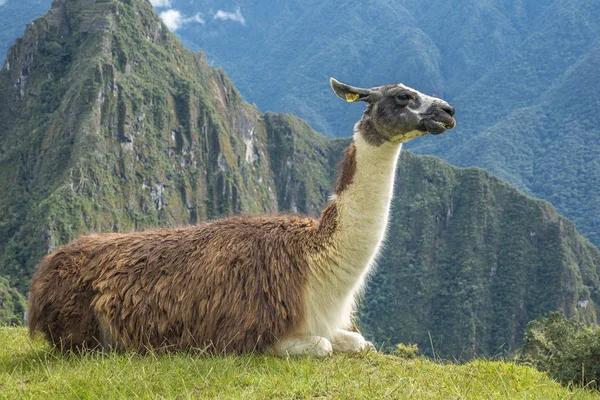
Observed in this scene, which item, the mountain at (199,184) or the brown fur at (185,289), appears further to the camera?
the mountain at (199,184)

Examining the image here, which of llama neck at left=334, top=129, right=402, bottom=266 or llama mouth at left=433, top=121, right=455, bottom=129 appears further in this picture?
llama neck at left=334, top=129, right=402, bottom=266

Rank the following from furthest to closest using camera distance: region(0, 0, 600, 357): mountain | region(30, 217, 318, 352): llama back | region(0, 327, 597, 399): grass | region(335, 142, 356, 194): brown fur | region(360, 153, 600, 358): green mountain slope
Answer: region(360, 153, 600, 358): green mountain slope → region(0, 0, 600, 357): mountain → region(335, 142, 356, 194): brown fur → region(30, 217, 318, 352): llama back → region(0, 327, 597, 399): grass

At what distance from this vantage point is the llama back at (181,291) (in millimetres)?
4668

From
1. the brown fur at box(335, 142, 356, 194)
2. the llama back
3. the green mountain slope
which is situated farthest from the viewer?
the green mountain slope

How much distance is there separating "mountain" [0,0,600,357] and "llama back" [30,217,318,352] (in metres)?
71.7

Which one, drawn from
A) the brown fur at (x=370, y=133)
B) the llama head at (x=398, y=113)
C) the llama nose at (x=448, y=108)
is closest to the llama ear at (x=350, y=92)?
the llama head at (x=398, y=113)

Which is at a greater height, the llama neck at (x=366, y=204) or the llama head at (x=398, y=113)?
the llama head at (x=398, y=113)

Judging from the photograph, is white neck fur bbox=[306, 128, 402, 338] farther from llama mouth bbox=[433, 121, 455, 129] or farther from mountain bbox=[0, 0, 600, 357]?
mountain bbox=[0, 0, 600, 357]

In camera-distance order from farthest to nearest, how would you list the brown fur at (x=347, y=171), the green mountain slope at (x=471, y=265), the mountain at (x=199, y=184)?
the green mountain slope at (x=471, y=265) → the mountain at (x=199, y=184) → the brown fur at (x=347, y=171)

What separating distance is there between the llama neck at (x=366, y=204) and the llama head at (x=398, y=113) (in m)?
0.11

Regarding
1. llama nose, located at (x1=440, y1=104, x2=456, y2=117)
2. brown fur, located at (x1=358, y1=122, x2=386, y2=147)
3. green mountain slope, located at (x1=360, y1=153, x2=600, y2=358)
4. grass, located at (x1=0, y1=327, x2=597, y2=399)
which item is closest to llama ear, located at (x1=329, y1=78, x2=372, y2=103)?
brown fur, located at (x1=358, y1=122, x2=386, y2=147)

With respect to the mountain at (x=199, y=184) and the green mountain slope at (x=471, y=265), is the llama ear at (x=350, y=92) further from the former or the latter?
the green mountain slope at (x=471, y=265)

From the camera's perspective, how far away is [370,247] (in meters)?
4.74

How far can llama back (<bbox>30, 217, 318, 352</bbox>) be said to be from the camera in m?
4.67
